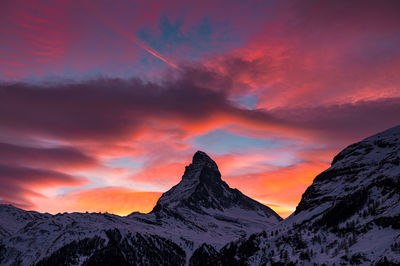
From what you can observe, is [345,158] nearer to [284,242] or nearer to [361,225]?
[284,242]

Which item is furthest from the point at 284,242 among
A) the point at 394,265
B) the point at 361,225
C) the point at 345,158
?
the point at 394,265

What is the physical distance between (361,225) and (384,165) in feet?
127

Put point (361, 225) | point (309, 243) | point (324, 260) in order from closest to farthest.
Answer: point (324, 260) < point (361, 225) < point (309, 243)

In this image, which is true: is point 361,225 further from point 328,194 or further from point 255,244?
point 255,244

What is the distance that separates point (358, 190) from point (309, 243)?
25994 millimetres

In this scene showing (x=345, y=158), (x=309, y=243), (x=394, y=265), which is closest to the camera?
(x=394, y=265)

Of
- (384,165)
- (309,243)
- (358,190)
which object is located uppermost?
(384,165)

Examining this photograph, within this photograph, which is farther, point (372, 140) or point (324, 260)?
point (372, 140)

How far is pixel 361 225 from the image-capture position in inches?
4264

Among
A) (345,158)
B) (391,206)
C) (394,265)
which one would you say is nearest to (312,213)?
(345,158)

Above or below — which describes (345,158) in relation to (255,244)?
above

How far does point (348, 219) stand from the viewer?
121 meters

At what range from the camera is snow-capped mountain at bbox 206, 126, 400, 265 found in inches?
3597

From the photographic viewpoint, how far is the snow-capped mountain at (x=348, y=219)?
300 feet
